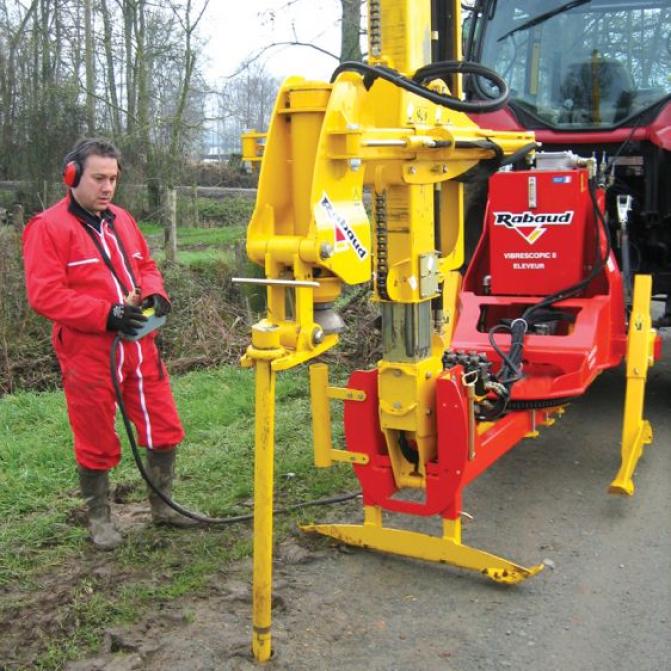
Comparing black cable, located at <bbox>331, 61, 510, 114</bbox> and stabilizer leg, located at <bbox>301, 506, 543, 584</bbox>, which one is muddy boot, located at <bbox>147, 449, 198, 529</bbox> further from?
black cable, located at <bbox>331, 61, 510, 114</bbox>

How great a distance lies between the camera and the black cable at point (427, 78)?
116 inches

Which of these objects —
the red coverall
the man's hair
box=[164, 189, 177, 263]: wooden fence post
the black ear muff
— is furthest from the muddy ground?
box=[164, 189, 177, 263]: wooden fence post

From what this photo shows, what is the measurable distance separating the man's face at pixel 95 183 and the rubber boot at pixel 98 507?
118 centimetres

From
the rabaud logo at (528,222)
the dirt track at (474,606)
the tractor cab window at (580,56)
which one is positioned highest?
the tractor cab window at (580,56)

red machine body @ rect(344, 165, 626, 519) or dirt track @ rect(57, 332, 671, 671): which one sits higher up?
red machine body @ rect(344, 165, 626, 519)

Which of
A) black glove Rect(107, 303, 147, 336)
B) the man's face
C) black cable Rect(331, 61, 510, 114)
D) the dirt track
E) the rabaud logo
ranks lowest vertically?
the dirt track

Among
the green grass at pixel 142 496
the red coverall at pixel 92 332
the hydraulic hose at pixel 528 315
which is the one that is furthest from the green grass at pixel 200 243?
the red coverall at pixel 92 332

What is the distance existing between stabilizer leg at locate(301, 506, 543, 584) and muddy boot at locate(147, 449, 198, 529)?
2.11ft

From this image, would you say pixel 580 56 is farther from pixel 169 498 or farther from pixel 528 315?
pixel 169 498

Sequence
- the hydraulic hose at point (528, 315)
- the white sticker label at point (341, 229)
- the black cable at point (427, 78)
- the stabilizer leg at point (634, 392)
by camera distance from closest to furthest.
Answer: the white sticker label at point (341, 229)
the black cable at point (427, 78)
the hydraulic hose at point (528, 315)
the stabilizer leg at point (634, 392)

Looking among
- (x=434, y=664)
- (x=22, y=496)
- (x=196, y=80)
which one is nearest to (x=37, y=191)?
(x=196, y=80)

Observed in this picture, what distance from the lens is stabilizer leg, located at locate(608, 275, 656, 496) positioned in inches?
168

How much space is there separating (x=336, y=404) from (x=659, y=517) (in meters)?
2.38

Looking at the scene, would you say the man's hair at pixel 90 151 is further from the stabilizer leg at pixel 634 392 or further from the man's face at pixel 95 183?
the stabilizer leg at pixel 634 392
